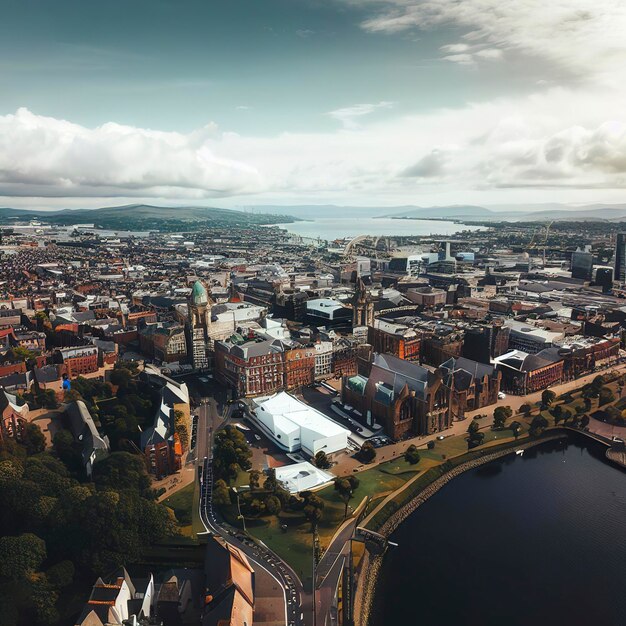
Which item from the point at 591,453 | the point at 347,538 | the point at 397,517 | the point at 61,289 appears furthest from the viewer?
the point at 61,289

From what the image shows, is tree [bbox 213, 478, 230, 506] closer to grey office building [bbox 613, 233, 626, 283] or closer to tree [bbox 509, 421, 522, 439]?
tree [bbox 509, 421, 522, 439]

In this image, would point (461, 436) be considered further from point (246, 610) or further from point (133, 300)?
point (133, 300)

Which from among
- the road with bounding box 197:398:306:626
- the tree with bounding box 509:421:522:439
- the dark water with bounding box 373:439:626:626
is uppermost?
the tree with bounding box 509:421:522:439

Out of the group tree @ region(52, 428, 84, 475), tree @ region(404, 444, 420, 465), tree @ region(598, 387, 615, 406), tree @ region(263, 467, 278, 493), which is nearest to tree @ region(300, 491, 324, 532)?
tree @ region(263, 467, 278, 493)

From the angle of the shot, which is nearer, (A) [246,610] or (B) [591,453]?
(A) [246,610]

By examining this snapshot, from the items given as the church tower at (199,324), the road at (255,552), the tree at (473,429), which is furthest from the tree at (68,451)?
the tree at (473,429)

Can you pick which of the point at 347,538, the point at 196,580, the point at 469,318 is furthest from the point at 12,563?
the point at 469,318

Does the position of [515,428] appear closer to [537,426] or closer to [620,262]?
[537,426]

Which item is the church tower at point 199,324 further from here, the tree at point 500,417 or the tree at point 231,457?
the tree at point 500,417
